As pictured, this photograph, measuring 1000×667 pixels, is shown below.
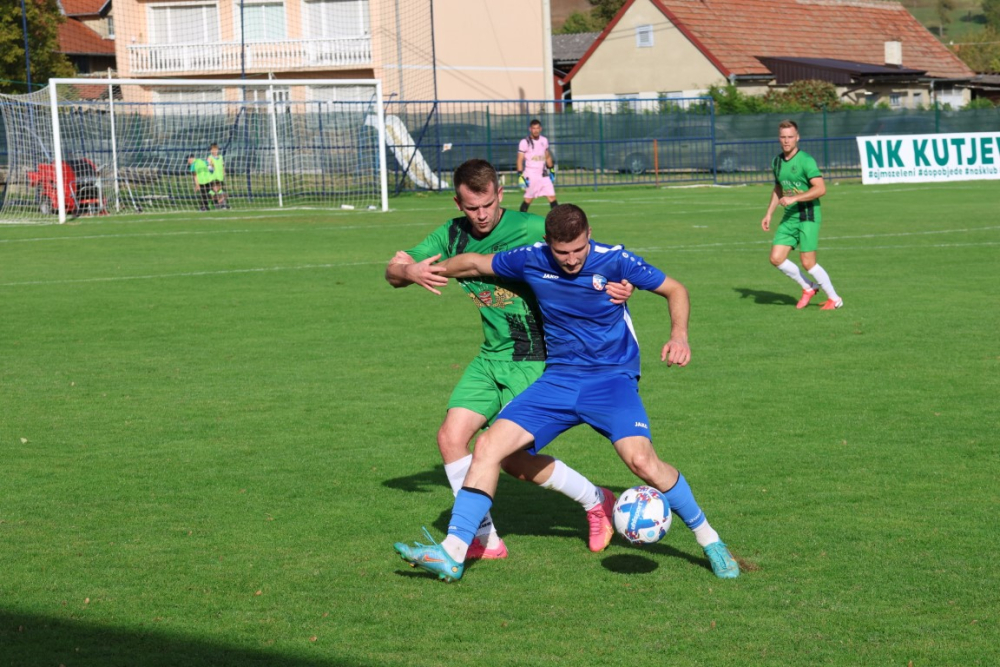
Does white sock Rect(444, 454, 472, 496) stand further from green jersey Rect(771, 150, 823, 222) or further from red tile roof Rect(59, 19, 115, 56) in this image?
red tile roof Rect(59, 19, 115, 56)

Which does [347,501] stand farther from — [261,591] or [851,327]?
[851,327]

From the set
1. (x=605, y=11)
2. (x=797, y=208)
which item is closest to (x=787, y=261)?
(x=797, y=208)

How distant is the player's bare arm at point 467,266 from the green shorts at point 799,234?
9328 mm

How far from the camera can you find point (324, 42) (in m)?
52.0

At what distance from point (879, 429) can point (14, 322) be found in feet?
33.1

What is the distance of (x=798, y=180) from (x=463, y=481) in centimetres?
971

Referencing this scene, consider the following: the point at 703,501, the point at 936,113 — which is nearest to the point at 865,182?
the point at 936,113

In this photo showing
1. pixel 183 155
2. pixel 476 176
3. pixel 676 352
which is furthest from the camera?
pixel 183 155

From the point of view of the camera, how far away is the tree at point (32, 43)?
4597 cm

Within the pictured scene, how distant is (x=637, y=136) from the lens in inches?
1740

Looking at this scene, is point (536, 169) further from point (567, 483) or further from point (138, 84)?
point (567, 483)

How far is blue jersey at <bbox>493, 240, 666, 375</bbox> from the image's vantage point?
5.82 metres

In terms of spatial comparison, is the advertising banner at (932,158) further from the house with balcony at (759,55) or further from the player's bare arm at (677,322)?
the player's bare arm at (677,322)

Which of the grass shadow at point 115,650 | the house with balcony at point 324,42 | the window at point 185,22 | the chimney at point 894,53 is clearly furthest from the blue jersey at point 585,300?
the chimney at point 894,53
